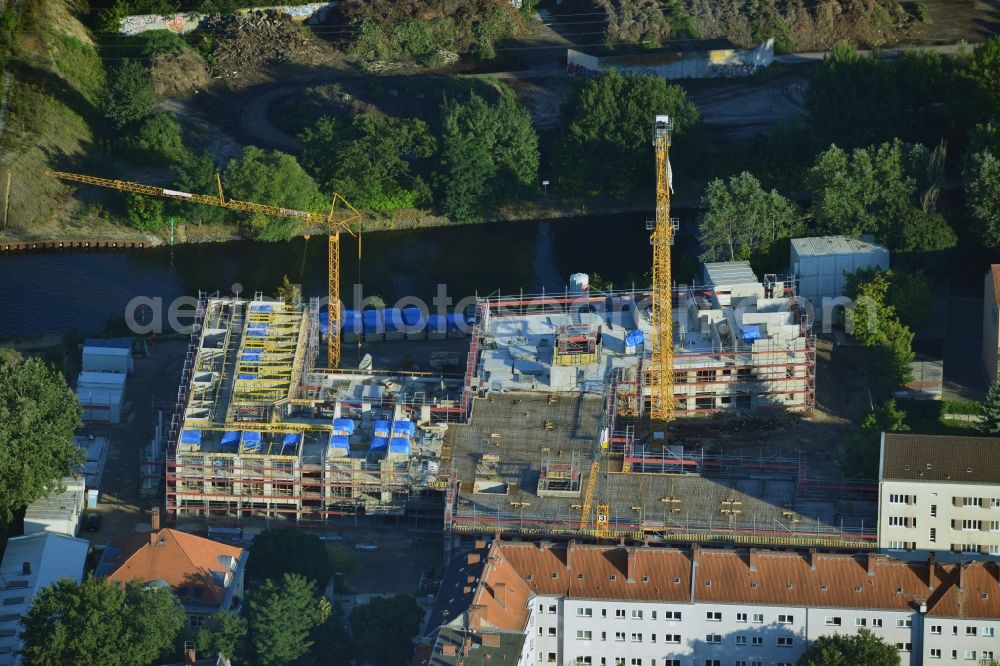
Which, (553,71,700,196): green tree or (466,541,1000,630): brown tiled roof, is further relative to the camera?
(553,71,700,196): green tree

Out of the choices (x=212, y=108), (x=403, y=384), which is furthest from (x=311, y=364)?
(x=212, y=108)

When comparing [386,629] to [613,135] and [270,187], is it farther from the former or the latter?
[613,135]

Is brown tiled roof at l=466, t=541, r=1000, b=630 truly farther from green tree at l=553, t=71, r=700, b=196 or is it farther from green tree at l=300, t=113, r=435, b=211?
green tree at l=553, t=71, r=700, b=196

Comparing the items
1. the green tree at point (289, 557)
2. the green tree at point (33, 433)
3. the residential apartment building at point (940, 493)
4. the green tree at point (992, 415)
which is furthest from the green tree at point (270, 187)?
the residential apartment building at point (940, 493)

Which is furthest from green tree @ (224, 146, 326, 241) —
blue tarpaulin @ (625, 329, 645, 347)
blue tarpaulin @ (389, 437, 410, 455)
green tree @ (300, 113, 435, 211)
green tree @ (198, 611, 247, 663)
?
green tree @ (198, 611, 247, 663)

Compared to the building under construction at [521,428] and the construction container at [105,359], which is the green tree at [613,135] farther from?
the construction container at [105,359]

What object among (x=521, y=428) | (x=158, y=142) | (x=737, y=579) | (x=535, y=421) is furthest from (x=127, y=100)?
(x=737, y=579)
